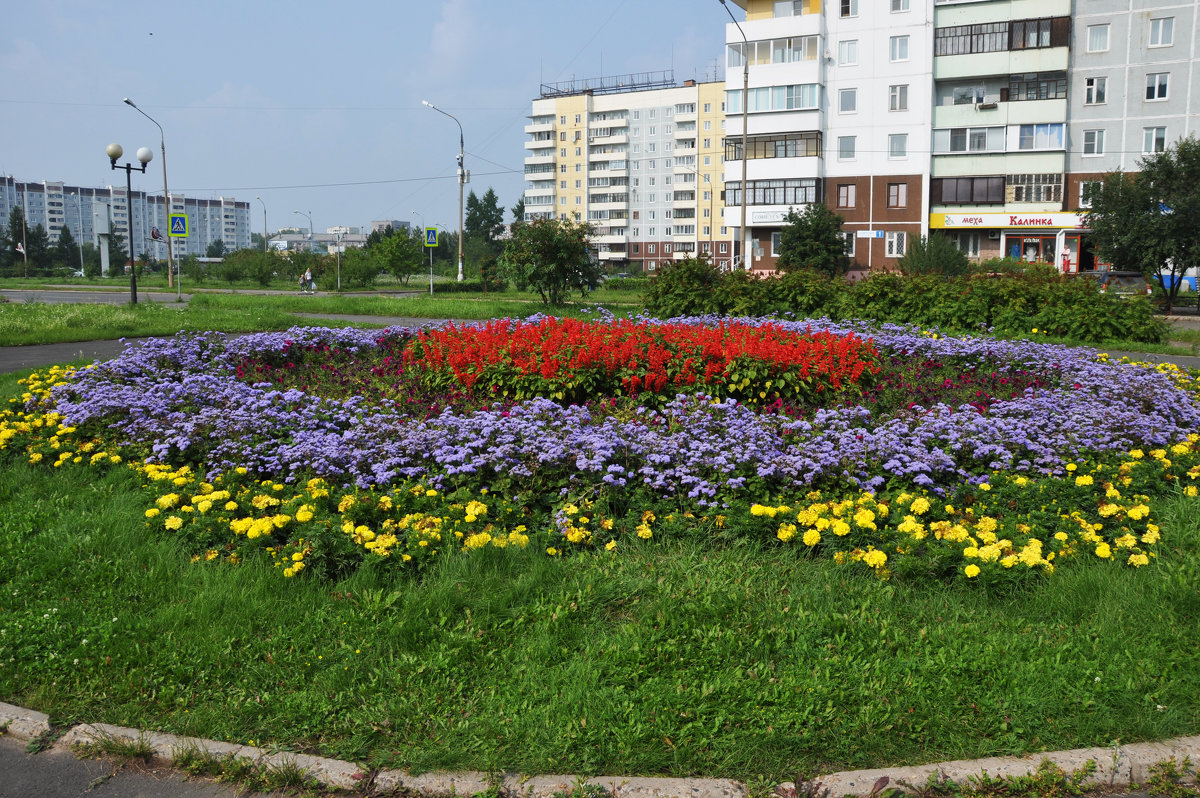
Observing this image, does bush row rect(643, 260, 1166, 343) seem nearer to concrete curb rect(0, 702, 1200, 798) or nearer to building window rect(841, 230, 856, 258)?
concrete curb rect(0, 702, 1200, 798)

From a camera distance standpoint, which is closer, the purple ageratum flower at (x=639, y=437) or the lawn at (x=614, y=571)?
the lawn at (x=614, y=571)

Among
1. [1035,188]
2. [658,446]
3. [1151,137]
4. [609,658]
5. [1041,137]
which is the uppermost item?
[1041,137]

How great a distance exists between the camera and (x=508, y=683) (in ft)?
12.2

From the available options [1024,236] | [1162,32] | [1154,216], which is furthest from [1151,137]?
[1154,216]

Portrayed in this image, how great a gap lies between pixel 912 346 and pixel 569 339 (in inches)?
173

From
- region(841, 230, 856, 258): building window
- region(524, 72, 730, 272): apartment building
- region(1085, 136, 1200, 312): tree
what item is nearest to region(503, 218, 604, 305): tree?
region(1085, 136, 1200, 312): tree

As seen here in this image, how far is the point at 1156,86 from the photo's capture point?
4734 cm

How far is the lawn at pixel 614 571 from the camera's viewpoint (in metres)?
3.49

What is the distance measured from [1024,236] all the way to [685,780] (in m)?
51.9

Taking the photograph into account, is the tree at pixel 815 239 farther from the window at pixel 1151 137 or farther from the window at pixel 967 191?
the window at pixel 1151 137

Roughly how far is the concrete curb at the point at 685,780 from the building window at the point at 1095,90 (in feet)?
175

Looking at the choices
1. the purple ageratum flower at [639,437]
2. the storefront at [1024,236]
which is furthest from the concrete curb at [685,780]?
the storefront at [1024,236]

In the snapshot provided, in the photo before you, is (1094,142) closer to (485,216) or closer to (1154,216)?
(1154,216)

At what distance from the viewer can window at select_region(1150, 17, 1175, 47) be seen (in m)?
46.8
